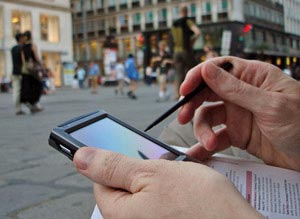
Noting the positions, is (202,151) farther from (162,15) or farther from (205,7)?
(162,15)

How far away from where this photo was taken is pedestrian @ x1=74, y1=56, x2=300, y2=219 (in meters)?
0.67

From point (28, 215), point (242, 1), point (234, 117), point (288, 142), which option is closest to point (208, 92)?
point (234, 117)

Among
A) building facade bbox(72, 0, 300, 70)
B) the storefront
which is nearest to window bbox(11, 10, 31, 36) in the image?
the storefront

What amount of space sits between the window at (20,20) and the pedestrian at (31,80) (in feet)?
79.9

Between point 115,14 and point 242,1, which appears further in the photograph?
point 115,14

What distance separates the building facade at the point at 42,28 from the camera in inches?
1172

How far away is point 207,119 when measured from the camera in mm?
1156

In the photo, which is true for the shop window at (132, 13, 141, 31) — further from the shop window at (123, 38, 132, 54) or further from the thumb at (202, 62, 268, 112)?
the thumb at (202, 62, 268, 112)

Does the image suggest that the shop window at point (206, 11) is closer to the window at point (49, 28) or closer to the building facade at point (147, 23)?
the building facade at point (147, 23)

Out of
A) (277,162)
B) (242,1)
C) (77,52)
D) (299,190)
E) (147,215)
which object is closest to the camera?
(147,215)

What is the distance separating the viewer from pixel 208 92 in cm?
113

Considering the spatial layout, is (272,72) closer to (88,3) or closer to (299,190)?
(299,190)

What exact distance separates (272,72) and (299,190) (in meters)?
0.31

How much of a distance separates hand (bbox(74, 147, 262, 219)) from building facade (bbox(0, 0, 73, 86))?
29764mm
